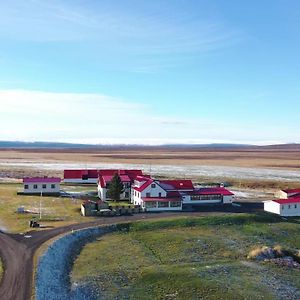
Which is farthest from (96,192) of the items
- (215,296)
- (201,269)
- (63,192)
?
(215,296)

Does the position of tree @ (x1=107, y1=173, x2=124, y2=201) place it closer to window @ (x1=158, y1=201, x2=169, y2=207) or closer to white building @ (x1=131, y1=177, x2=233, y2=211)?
white building @ (x1=131, y1=177, x2=233, y2=211)

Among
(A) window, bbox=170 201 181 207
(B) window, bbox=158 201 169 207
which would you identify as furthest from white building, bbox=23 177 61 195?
(A) window, bbox=170 201 181 207

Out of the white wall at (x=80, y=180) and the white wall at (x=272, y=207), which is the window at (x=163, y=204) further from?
the white wall at (x=80, y=180)

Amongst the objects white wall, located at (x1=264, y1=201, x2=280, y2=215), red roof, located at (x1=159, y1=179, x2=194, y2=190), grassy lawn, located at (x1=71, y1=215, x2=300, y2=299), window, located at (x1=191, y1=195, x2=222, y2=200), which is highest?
red roof, located at (x1=159, y1=179, x2=194, y2=190)

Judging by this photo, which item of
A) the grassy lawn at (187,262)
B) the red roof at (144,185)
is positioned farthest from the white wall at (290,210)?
the red roof at (144,185)

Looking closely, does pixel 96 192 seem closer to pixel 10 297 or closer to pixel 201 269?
pixel 201 269

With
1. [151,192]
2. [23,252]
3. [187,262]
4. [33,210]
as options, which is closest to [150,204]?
[151,192]
